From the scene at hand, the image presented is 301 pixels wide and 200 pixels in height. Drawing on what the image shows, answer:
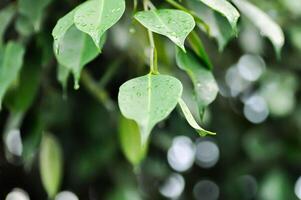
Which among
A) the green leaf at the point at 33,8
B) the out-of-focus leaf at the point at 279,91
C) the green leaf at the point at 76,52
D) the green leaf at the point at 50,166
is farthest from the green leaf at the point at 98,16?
the out-of-focus leaf at the point at 279,91

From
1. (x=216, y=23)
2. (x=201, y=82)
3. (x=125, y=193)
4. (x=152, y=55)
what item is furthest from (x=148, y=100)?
(x=125, y=193)

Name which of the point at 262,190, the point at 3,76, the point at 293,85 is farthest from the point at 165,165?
the point at 3,76

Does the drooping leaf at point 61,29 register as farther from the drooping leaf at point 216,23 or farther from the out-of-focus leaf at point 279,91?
the out-of-focus leaf at point 279,91

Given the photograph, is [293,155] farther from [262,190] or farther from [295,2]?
[295,2]

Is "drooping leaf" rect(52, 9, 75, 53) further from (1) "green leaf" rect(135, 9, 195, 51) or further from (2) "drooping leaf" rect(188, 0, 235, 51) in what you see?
(2) "drooping leaf" rect(188, 0, 235, 51)

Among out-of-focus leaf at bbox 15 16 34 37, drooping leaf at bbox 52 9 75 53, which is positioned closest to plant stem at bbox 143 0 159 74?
drooping leaf at bbox 52 9 75 53

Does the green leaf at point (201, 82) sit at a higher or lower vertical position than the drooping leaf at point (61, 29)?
lower

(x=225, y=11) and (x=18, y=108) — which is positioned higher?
(x=225, y=11)
